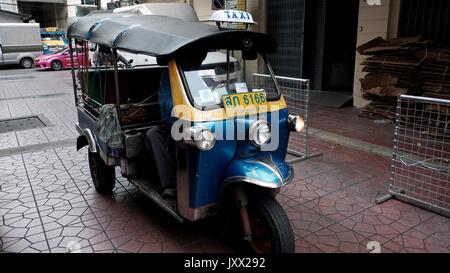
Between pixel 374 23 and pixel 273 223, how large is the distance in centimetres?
645

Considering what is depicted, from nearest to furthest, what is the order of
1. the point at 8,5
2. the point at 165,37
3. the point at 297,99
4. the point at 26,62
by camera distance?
1. the point at 165,37
2. the point at 297,99
3. the point at 26,62
4. the point at 8,5

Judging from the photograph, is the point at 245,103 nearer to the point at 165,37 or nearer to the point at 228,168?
the point at 228,168

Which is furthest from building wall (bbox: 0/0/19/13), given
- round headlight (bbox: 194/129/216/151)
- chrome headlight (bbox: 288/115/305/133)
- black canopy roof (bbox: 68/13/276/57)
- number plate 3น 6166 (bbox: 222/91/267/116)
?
round headlight (bbox: 194/129/216/151)

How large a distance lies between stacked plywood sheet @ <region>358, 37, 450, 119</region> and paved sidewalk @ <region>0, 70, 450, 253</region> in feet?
6.57

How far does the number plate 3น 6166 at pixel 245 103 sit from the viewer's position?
3.13 m

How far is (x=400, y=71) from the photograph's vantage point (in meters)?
7.24

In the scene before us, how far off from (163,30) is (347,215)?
2.63 metres

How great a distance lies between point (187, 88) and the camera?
10.1ft

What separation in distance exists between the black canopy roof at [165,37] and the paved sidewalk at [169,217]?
1.76 m

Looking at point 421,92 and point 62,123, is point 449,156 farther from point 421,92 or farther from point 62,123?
point 62,123

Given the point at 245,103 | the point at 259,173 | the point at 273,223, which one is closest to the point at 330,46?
the point at 245,103

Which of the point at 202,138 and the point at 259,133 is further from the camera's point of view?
the point at 259,133

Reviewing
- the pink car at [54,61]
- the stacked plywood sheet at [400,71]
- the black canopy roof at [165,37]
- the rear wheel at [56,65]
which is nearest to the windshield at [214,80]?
the black canopy roof at [165,37]

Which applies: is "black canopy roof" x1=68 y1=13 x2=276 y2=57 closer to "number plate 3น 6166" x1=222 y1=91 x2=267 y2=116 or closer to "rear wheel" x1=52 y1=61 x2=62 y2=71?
"number plate 3น 6166" x1=222 y1=91 x2=267 y2=116
